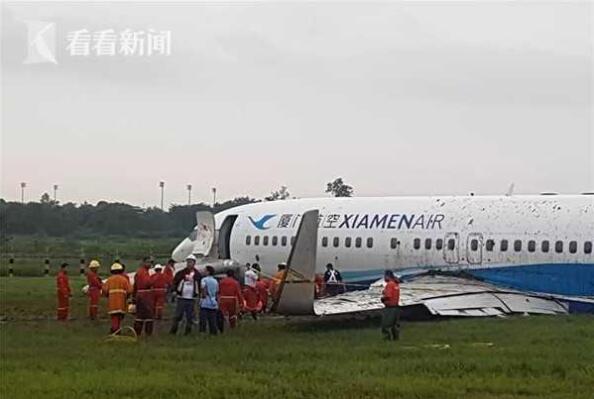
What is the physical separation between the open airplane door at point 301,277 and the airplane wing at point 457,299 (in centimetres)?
176

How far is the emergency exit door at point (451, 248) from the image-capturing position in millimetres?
25766

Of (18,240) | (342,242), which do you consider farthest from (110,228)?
(342,242)

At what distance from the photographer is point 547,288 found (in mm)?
24297

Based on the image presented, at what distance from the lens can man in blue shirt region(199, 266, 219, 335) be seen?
66.6ft

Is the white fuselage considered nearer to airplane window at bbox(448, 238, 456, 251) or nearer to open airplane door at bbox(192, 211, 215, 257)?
airplane window at bbox(448, 238, 456, 251)

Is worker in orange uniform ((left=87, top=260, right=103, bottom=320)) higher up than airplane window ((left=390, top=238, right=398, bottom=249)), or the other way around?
airplane window ((left=390, top=238, right=398, bottom=249))

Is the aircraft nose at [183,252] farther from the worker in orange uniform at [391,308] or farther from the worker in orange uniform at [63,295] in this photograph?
the worker in orange uniform at [391,308]

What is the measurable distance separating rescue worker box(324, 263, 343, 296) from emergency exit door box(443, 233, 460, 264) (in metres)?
2.88

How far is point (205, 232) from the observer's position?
100 ft

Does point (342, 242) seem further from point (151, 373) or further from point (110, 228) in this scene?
point (110, 228)

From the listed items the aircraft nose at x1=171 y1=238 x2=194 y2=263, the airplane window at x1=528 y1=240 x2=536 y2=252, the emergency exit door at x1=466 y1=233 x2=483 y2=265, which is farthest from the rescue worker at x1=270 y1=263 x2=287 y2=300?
the aircraft nose at x1=171 y1=238 x2=194 y2=263

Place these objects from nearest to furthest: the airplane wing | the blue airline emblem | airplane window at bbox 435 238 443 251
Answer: the airplane wing, airplane window at bbox 435 238 443 251, the blue airline emblem

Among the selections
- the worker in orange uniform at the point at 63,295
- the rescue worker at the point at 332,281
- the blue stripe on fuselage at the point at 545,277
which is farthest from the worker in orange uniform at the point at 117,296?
the blue stripe on fuselage at the point at 545,277

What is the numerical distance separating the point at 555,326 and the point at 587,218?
13.5ft
